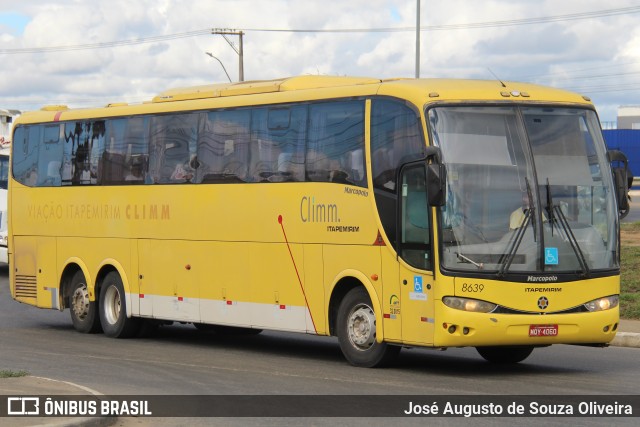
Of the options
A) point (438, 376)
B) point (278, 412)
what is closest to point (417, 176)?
point (438, 376)

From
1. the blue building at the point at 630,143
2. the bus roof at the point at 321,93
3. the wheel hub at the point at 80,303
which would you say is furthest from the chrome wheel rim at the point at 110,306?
the blue building at the point at 630,143

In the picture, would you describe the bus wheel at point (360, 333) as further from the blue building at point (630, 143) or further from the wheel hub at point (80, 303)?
the blue building at point (630, 143)

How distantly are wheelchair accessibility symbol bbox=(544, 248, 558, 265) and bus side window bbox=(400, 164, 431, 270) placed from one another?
128 centimetres

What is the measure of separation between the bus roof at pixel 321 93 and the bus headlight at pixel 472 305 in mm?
2263

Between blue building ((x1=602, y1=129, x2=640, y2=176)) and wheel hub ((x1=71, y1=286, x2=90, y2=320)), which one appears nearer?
wheel hub ((x1=71, y1=286, x2=90, y2=320))

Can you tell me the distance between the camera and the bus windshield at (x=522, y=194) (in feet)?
47.5

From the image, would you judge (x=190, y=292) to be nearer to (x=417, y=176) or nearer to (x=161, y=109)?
(x=161, y=109)

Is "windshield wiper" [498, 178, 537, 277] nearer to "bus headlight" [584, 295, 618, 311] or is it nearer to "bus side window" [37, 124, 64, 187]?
"bus headlight" [584, 295, 618, 311]

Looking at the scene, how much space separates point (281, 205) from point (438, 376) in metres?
3.60

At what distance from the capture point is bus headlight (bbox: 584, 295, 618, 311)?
48.8ft

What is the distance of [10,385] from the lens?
12852mm

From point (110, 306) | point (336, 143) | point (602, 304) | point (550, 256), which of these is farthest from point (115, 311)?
point (602, 304)

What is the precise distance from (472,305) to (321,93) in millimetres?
3891

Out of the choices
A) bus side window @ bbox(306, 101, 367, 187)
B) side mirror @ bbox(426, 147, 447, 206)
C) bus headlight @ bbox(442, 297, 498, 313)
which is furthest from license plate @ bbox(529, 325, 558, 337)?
bus side window @ bbox(306, 101, 367, 187)
